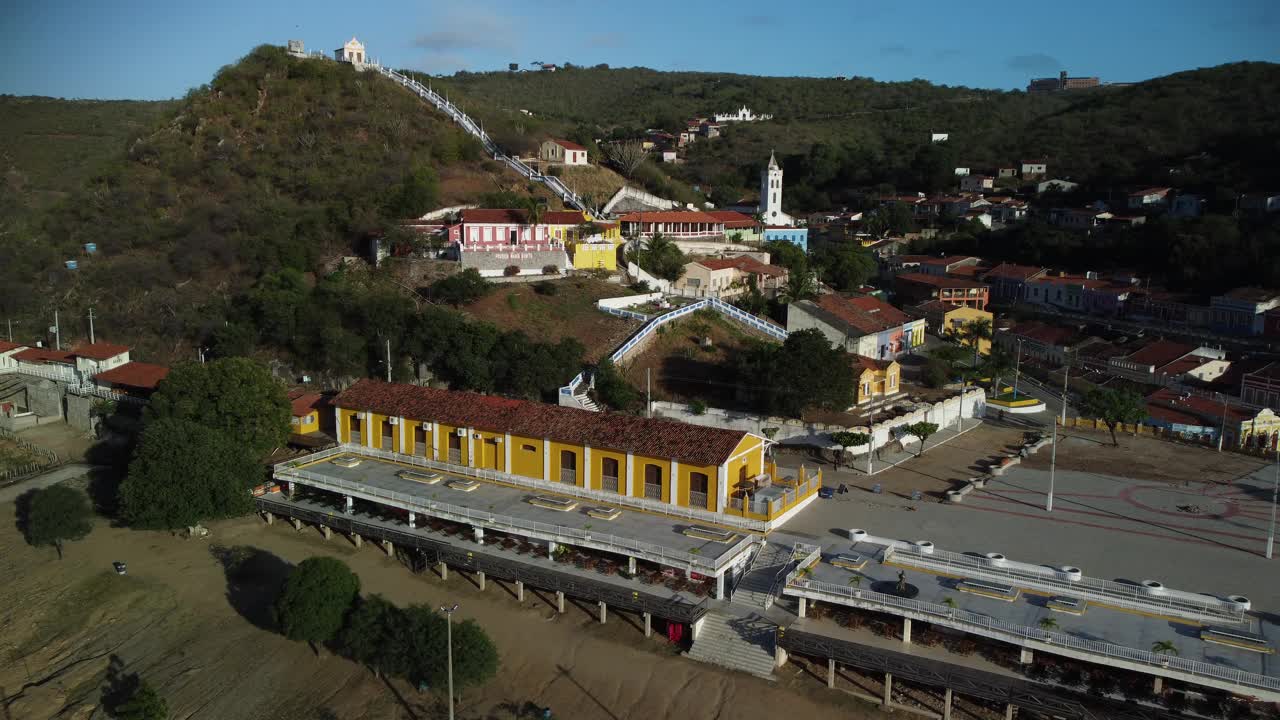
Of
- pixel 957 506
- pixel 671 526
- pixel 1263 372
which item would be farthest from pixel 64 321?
pixel 1263 372

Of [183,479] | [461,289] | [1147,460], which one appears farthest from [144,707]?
[1147,460]

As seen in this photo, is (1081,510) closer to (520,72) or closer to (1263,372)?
(1263,372)

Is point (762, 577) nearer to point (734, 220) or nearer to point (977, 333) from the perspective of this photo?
point (977, 333)

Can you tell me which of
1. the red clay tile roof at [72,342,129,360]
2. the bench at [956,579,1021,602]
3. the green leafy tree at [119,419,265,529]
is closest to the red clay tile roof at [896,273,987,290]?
the bench at [956,579,1021,602]

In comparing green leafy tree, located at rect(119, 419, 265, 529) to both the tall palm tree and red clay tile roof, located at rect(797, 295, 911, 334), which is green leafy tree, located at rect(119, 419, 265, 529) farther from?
the tall palm tree

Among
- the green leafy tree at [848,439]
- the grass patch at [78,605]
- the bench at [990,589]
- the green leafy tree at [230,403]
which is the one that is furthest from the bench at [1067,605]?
the green leafy tree at [230,403]

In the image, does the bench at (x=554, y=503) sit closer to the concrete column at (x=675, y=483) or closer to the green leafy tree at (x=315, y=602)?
the concrete column at (x=675, y=483)

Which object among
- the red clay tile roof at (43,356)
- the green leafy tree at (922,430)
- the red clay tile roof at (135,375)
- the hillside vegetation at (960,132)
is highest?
the hillside vegetation at (960,132)
